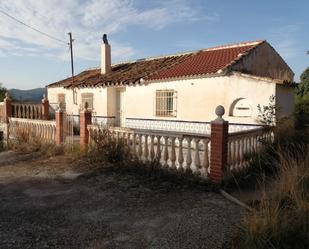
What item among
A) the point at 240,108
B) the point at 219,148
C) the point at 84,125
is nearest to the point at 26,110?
the point at 84,125

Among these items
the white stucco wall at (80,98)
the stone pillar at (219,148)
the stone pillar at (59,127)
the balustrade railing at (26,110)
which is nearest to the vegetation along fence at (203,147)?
the stone pillar at (219,148)

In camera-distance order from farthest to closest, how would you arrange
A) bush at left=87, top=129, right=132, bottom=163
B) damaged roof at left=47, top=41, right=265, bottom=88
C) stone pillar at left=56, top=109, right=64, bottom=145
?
damaged roof at left=47, top=41, right=265, bottom=88 → stone pillar at left=56, top=109, right=64, bottom=145 → bush at left=87, top=129, right=132, bottom=163

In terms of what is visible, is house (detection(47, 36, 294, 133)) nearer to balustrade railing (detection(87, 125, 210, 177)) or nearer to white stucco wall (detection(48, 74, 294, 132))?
white stucco wall (detection(48, 74, 294, 132))

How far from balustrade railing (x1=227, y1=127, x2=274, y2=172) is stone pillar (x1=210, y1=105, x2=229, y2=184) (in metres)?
0.35

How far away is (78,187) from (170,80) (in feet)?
26.3

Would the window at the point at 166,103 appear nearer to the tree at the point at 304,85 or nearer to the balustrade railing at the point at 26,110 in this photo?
the balustrade railing at the point at 26,110

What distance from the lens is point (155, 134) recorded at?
7.87 m

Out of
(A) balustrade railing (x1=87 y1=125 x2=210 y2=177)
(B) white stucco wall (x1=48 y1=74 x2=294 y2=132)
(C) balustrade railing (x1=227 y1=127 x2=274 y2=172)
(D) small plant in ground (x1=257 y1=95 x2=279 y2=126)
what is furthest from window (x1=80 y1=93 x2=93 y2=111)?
(C) balustrade railing (x1=227 y1=127 x2=274 y2=172)

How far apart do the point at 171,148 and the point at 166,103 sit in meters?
6.89

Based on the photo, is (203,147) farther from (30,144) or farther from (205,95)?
(30,144)

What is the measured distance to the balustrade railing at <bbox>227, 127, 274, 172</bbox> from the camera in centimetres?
706

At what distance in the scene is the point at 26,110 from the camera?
15.5 meters

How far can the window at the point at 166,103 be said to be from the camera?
1389cm

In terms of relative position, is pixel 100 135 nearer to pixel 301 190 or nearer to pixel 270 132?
Answer: pixel 270 132
